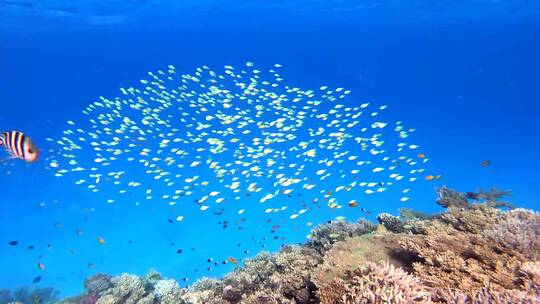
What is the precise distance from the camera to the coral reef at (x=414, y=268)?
4.06 m

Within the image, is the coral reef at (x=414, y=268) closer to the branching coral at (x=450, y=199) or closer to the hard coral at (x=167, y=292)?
the hard coral at (x=167, y=292)

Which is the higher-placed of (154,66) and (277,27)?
(154,66)

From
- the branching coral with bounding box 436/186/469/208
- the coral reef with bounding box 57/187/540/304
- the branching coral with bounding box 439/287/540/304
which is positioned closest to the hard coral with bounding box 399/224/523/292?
the coral reef with bounding box 57/187/540/304

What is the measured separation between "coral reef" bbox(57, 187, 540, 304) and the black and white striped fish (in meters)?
4.07

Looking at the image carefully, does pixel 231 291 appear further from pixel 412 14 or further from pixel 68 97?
pixel 68 97

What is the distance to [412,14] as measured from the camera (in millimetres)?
49281

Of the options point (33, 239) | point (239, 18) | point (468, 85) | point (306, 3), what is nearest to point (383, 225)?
point (306, 3)

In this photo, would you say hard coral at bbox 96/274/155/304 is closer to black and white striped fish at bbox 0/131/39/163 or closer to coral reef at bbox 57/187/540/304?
coral reef at bbox 57/187/540/304

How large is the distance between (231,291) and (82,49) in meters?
72.5

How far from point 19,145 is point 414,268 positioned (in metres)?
5.78

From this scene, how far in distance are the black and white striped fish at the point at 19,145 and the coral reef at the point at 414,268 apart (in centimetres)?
407

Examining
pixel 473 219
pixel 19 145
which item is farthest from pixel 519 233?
pixel 19 145

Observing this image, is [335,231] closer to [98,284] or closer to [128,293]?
[128,293]

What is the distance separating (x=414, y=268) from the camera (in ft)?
16.1
